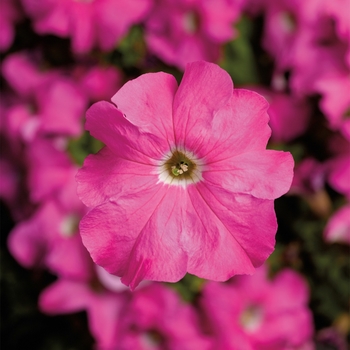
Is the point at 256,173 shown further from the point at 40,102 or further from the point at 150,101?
the point at 40,102

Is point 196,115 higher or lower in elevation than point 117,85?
higher

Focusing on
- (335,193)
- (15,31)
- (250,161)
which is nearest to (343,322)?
(335,193)

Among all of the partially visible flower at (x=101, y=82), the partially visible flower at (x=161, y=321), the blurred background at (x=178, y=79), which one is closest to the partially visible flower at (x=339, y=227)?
the blurred background at (x=178, y=79)

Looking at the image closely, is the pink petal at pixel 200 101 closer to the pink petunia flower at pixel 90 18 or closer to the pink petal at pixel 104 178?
the pink petal at pixel 104 178

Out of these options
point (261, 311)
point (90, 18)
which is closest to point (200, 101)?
point (90, 18)

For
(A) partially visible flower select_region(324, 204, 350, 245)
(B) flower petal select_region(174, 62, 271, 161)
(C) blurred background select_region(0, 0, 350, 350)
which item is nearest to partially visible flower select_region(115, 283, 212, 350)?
(C) blurred background select_region(0, 0, 350, 350)

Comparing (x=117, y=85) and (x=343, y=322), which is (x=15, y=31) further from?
(x=343, y=322)
